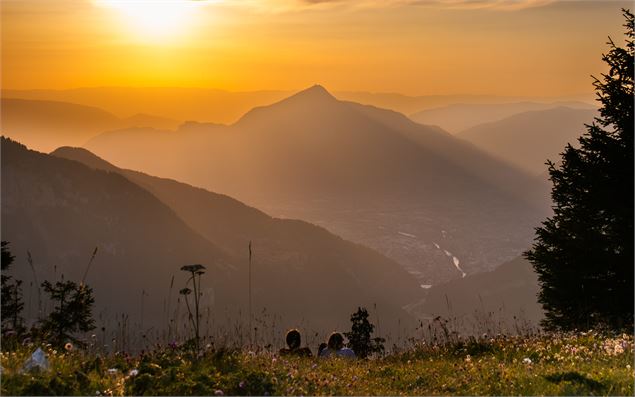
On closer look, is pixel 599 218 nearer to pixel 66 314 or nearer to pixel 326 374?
pixel 326 374

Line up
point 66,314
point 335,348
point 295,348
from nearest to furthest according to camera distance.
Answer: point 66,314 → point 295,348 → point 335,348

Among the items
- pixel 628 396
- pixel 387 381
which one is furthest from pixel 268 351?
pixel 628 396

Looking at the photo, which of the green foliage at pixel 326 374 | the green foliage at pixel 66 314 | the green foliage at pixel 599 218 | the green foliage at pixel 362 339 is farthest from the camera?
the green foliage at pixel 599 218

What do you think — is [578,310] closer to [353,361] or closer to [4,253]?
[353,361]

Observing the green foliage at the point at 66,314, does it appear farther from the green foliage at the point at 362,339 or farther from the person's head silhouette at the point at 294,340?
the green foliage at the point at 362,339

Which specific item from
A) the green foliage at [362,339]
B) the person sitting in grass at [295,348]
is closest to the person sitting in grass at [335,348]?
the person sitting in grass at [295,348]

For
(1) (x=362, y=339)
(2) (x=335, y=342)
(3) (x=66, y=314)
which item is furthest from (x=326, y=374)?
(1) (x=362, y=339)

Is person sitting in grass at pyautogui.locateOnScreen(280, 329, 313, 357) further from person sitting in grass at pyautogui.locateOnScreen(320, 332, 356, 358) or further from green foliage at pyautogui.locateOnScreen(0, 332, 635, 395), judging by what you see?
green foliage at pyautogui.locateOnScreen(0, 332, 635, 395)
